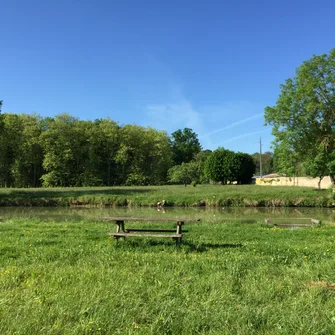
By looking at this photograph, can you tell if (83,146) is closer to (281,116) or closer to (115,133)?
(115,133)

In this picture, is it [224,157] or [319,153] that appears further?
[224,157]

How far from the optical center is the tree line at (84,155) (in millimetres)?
47969

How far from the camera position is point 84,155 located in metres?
52.1

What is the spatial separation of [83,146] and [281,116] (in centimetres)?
3308

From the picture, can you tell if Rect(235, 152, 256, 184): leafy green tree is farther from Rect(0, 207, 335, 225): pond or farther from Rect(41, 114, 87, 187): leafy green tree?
Rect(0, 207, 335, 225): pond

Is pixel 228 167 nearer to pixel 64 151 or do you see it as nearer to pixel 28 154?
pixel 64 151

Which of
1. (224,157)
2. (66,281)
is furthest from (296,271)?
(224,157)

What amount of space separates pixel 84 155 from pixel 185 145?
3932 centimetres

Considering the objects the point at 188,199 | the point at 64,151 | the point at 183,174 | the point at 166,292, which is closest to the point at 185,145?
the point at 183,174

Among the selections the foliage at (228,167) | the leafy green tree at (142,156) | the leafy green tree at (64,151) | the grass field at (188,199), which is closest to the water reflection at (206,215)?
the grass field at (188,199)

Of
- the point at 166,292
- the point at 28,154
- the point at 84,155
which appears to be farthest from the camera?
the point at 84,155

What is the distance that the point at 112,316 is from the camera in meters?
3.61

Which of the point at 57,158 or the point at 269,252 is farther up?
the point at 57,158

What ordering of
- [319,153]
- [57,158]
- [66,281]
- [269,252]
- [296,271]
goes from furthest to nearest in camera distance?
[57,158] < [319,153] < [269,252] < [296,271] < [66,281]
